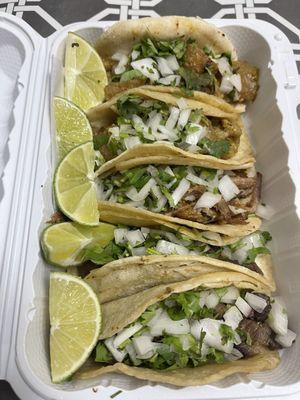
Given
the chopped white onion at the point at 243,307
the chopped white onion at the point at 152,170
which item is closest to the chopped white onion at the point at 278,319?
the chopped white onion at the point at 243,307

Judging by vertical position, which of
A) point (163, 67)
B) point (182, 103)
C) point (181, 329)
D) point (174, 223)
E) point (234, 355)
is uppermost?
point (163, 67)

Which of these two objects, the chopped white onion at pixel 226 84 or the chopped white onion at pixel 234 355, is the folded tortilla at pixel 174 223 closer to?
the chopped white onion at pixel 234 355

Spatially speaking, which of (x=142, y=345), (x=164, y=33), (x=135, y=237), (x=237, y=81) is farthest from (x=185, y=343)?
(x=164, y=33)

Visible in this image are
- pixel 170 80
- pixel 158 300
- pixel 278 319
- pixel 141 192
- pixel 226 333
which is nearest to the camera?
pixel 158 300

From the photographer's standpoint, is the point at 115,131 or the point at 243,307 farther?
the point at 115,131

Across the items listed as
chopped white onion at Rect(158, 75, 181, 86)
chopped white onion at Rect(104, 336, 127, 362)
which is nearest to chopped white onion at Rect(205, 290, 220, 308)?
chopped white onion at Rect(104, 336, 127, 362)

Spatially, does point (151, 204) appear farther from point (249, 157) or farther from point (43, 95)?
point (43, 95)

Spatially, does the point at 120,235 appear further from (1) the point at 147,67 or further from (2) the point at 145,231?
(1) the point at 147,67

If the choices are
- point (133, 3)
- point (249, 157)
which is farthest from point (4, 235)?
point (133, 3)
